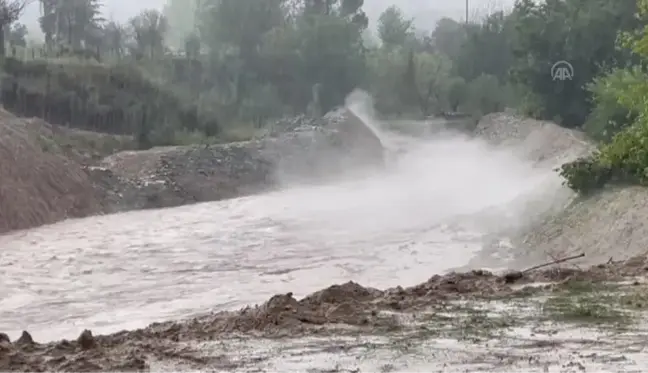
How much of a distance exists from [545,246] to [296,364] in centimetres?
1248

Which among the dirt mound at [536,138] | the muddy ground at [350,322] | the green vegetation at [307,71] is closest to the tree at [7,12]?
the green vegetation at [307,71]

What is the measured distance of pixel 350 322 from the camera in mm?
10086

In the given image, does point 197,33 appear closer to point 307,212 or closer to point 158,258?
point 307,212

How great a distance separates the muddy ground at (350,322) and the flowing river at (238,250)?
370 cm

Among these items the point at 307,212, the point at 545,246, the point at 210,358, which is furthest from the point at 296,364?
the point at 307,212

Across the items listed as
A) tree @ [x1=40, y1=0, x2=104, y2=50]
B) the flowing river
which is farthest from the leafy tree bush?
tree @ [x1=40, y1=0, x2=104, y2=50]

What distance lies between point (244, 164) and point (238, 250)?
16.6 m

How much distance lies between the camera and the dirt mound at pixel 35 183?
27077 millimetres

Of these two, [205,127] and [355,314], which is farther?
[205,127]

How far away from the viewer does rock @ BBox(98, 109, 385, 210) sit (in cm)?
3291

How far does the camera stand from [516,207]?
25328 mm

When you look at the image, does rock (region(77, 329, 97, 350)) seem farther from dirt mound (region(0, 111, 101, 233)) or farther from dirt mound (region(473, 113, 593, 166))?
dirt mound (region(473, 113, 593, 166))
